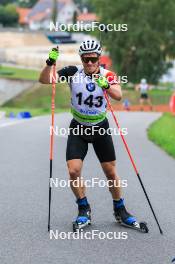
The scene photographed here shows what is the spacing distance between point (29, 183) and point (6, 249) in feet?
14.3

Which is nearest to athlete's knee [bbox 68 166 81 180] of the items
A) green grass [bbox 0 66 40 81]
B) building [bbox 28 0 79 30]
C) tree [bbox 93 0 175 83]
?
green grass [bbox 0 66 40 81]

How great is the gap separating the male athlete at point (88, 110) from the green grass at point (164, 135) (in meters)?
7.90

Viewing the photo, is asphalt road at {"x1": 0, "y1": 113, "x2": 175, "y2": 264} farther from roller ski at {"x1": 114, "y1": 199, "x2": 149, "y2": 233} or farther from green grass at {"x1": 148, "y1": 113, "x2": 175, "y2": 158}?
green grass at {"x1": 148, "y1": 113, "x2": 175, "y2": 158}

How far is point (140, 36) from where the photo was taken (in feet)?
221

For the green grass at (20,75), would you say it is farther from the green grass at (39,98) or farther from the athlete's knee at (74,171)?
the athlete's knee at (74,171)

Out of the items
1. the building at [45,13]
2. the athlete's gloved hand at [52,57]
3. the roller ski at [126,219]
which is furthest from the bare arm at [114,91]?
the building at [45,13]

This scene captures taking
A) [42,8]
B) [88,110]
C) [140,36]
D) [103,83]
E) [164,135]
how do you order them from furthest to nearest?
[42,8] → [140,36] → [164,135] → [88,110] → [103,83]

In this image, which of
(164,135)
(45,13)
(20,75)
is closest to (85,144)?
(164,135)

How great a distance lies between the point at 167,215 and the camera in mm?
8133

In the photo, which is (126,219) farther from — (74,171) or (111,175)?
(74,171)

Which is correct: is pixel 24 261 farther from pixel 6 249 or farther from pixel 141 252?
pixel 141 252

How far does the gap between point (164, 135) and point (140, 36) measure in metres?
49.1

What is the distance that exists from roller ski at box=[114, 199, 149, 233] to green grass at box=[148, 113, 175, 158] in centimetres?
775

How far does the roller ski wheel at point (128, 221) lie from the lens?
717cm
